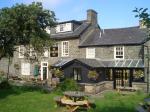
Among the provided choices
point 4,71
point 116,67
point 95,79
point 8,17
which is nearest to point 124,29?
point 116,67

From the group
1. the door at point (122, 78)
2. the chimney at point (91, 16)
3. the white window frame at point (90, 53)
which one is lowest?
the door at point (122, 78)

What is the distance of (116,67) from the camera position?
27.6 meters

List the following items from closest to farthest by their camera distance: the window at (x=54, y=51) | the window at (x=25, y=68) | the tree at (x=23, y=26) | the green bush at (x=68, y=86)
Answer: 1. the tree at (x=23, y=26)
2. the green bush at (x=68, y=86)
3. the window at (x=54, y=51)
4. the window at (x=25, y=68)

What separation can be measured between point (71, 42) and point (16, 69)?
1192 centimetres

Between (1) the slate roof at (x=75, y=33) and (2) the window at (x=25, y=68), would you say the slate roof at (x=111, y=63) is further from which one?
(2) the window at (x=25, y=68)

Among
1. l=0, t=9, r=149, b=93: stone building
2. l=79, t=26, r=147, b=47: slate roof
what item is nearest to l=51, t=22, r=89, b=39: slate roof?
l=0, t=9, r=149, b=93: stone building

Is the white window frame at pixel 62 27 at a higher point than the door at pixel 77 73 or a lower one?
higher

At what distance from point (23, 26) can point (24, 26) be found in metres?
0.10

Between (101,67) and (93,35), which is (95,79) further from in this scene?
(93,35)

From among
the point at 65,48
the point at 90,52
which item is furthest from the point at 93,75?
the point at 65,48

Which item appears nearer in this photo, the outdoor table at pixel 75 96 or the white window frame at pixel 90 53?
the outdoor table at pixel 75 96

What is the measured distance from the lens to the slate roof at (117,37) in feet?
93.4

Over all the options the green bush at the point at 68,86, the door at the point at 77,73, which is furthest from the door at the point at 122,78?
the green bush at the point at 68,86

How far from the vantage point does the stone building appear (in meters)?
26.9
